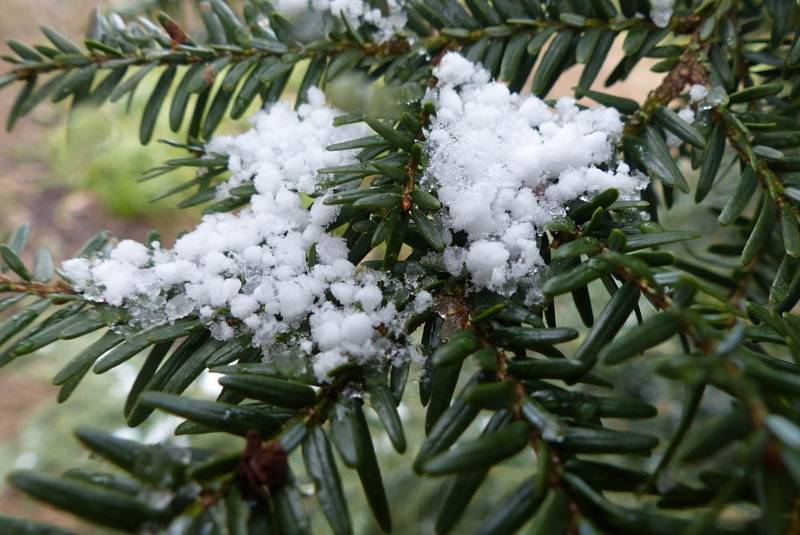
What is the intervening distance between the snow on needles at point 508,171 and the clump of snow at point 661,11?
11cm

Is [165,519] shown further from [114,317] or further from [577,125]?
[577,125]

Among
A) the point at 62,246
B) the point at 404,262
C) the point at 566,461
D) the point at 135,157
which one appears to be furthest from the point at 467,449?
the point at 135,157

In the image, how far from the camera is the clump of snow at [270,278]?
416 mm

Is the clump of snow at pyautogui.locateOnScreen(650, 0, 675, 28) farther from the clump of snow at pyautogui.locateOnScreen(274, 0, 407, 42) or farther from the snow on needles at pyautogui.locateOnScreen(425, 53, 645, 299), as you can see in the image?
the clump of snow at pyautogui.locateOnScreen(274, 0, 407, 42)

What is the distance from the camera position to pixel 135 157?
9.13 feet

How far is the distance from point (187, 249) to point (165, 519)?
25cm

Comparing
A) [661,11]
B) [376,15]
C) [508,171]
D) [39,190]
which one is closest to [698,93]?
[661,11]

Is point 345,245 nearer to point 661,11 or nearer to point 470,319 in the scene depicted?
point 470,319

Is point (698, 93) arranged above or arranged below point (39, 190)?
below

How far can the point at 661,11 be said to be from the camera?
585 mm

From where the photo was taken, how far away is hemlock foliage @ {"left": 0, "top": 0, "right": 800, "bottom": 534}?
0.95 feet

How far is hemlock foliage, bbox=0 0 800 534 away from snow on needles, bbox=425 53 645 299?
0.04 feet

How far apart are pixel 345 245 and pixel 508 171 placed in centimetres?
14

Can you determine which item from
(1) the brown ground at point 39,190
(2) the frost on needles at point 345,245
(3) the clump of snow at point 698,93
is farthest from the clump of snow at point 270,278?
(1) the brown ground at point 39,190
